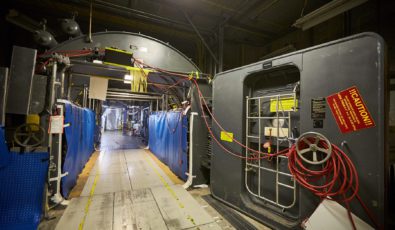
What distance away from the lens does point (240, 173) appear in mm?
2812

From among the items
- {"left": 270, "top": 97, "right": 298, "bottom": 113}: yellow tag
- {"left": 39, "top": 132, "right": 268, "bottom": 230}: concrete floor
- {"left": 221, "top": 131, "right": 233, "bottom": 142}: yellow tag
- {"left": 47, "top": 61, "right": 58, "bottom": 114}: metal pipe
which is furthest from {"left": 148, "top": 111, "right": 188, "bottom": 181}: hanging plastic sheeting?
{"left": 47, "top": 61, "right": 58, "bottom": 114}: metal pipe

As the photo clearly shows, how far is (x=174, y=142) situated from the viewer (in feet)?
15.4

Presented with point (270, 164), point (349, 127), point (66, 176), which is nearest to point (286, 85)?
point (349, 127)

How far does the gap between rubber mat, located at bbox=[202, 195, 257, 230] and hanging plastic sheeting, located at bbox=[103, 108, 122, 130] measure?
18.6 meters

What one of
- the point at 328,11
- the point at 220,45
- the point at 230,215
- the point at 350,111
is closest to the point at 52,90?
the point at 230,215

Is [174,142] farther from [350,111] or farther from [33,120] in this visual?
[350,111]

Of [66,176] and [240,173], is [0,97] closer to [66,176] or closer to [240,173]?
[66,176]

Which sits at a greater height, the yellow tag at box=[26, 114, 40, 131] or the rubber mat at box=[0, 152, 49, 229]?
the yellow tag at box=[26, 114, 40, 131]

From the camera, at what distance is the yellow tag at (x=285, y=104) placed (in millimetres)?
2264

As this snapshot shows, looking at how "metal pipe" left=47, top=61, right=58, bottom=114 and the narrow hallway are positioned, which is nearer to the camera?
the narrow hallway

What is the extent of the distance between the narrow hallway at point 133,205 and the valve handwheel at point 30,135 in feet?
3.93

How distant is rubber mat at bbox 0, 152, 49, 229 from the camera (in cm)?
226

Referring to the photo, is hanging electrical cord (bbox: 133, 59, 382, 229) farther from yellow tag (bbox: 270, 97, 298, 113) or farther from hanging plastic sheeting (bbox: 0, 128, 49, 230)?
hanging plastic sheeting (bbox: 0, 128, 49, 230)

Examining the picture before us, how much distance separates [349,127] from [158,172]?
4.33m
